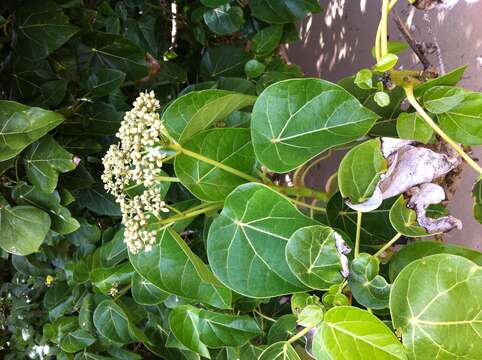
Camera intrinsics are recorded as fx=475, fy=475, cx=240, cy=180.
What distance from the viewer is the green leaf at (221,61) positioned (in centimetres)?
135

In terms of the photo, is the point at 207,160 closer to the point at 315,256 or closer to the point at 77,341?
the point at 315,256

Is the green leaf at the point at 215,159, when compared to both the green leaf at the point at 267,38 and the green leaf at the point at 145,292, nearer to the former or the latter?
the green leaf at the point at 145,292

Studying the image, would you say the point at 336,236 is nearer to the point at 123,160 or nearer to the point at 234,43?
the point at 123,160

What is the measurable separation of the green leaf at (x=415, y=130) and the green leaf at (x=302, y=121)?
0.07 metres

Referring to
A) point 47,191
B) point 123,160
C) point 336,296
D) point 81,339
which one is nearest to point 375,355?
point 336,296

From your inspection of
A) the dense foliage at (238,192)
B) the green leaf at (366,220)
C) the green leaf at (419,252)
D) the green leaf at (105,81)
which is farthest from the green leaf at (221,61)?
the green leaf at (419,252)

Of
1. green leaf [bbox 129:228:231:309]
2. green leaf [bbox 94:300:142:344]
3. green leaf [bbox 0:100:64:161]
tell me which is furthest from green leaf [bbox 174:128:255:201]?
green leaf [bbox 94:300:142:344]

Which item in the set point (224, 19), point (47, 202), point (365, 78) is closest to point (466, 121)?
point (365, 78)

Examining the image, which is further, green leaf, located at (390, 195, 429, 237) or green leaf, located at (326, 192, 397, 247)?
green leaf, located at (326, 192, 397, 247)

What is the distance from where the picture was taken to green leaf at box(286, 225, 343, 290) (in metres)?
0.63

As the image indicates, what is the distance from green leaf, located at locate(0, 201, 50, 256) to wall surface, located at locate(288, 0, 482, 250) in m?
0.88

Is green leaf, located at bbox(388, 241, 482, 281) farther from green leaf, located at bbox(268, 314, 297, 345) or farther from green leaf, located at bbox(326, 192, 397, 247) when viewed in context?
green leaf, located at bbox(268, 314, 297, 345)

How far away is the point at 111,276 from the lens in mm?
1019

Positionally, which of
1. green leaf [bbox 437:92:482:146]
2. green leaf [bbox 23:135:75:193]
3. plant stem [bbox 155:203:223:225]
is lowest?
green leaf [bbox 23:135:75:193]
